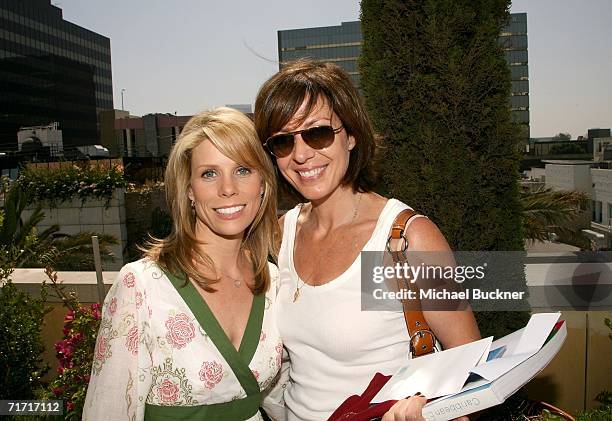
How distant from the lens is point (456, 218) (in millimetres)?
3494

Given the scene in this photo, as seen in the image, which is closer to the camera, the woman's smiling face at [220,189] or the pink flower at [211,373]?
the pink flower at [211,373]

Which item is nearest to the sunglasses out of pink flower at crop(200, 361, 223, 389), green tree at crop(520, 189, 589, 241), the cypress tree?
pink flower at crop(200, 361, 223, 389)

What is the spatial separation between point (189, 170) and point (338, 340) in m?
0.93

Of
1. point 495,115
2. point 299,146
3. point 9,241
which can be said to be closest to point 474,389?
point 299,146

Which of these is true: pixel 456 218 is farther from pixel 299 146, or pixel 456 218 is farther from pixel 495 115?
pixel 299 146

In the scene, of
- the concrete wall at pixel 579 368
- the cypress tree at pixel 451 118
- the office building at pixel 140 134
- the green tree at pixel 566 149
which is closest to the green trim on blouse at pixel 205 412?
the cypress tree at pixel 451 118

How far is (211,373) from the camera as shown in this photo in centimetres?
201

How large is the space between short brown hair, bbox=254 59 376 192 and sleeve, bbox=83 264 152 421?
35.4 inches

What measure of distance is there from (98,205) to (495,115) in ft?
37.9

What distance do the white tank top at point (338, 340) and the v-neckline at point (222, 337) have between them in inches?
6.6

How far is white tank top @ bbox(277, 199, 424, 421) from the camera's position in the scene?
1984 millimetres

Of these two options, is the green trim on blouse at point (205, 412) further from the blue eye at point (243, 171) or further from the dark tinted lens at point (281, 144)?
the dark tinted lens at point (281, 144)

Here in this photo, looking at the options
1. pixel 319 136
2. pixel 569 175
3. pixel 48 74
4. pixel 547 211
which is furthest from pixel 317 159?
pixel 48 74

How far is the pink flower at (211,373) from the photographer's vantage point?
1992 mm
